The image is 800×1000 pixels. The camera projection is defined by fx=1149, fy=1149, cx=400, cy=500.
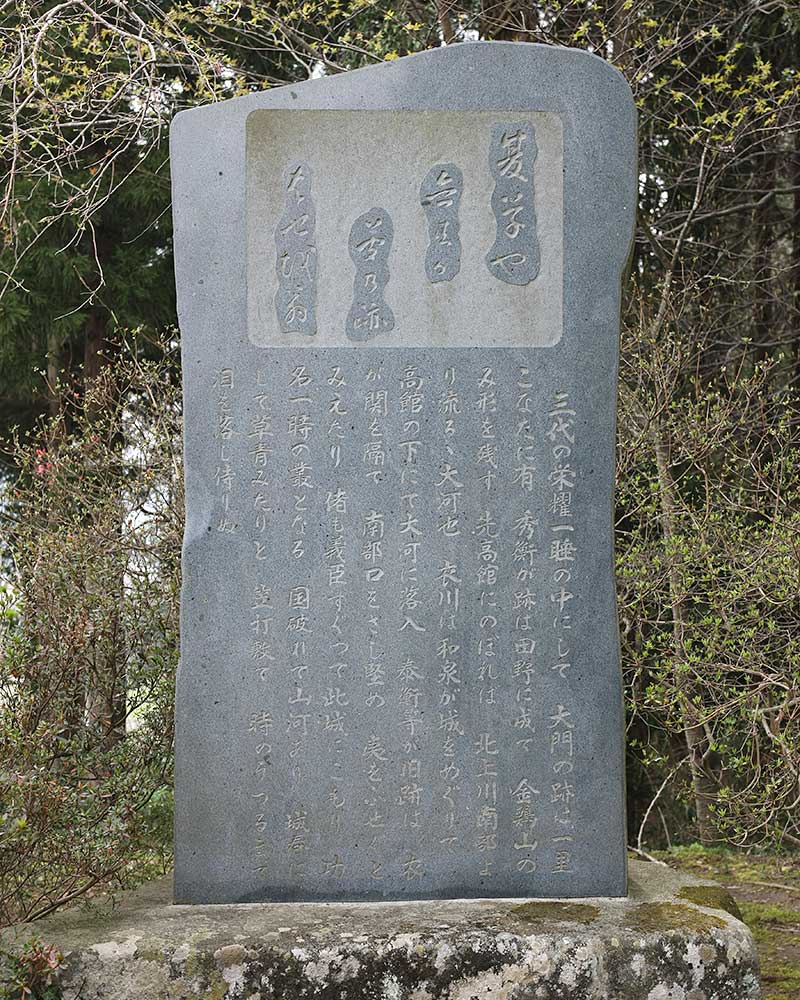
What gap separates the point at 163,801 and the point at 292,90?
245 cm

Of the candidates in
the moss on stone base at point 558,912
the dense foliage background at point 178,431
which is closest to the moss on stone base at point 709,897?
the moss on stone base at point 558,912

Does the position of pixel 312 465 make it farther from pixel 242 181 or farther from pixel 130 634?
pixel 130 634

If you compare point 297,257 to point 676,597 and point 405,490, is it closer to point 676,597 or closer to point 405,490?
point 405,490

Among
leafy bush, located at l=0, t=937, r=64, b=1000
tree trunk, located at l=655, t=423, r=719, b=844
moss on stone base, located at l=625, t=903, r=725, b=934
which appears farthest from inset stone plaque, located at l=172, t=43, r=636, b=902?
tree trunk, located at l=655, t=423, r=719, b=844

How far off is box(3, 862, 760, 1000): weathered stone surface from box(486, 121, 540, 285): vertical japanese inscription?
165cm

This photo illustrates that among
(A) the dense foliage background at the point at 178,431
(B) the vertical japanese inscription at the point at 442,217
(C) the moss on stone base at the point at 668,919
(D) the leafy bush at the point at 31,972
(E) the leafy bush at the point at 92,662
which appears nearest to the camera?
(D) the leafy bush at the point at 31,972

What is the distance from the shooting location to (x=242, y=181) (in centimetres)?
305

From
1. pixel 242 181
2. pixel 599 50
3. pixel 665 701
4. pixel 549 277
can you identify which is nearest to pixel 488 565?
pixel 549 277

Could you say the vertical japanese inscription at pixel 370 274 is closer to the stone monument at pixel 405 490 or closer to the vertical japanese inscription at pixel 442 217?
the stone monument at pixel 405 490

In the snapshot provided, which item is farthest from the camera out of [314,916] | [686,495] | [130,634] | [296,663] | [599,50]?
[686,495]

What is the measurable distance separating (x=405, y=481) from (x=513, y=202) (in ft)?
2.62

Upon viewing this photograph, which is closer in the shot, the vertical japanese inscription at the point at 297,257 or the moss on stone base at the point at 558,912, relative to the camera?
the moss on stone base at the point at 558,912

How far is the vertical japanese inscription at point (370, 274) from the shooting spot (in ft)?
9.97

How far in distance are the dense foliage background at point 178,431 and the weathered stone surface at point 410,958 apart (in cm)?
33
